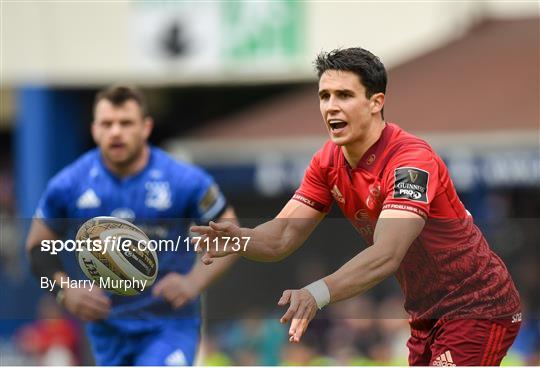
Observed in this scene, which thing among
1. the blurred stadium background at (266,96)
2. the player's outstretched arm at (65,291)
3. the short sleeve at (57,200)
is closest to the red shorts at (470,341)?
the player's outstretched arm at (65,291)

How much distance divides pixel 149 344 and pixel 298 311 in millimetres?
2699

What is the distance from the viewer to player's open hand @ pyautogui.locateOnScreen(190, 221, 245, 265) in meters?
5.64

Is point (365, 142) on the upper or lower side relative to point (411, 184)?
upper

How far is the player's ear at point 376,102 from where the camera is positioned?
5.68m

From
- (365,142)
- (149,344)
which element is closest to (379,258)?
(365,142)

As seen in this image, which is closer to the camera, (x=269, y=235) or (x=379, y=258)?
(x=379, y=258)

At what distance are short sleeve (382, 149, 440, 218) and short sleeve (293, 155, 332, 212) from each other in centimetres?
47

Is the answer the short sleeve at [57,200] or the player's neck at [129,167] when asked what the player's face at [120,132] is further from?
the short sleeve at [57,200]

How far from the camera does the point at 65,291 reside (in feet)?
20.9

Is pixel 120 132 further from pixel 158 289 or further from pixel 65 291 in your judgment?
pixel 65 291

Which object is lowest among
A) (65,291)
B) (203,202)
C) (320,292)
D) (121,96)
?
(65,291)

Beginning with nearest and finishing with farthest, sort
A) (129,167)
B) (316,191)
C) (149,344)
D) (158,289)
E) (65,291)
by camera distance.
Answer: (316,191) → (65,291) → (158,289) → (149,344) → (129,167)

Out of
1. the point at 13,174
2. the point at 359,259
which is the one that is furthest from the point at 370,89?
the point at 13,174

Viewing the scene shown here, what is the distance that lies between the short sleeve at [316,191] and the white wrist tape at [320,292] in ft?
2.94
